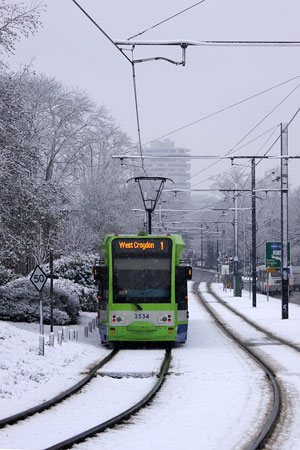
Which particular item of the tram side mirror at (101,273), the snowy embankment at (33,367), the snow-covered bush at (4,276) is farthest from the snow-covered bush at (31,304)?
the tram side mirror at (101,273)

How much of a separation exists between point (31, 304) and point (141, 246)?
7.61 meters

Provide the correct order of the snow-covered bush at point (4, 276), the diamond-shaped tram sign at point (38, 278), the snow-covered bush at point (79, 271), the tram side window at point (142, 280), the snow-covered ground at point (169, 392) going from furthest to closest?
the snow-covered bush at point (79, 271)
the snow-covered bush at point (4, 276)
the tram side window at point (142, 280)
the diamond-shaped tram sign at point (38, 278)
the snow-covered ground at point (169, 392)

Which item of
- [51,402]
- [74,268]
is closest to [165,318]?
[51,402]

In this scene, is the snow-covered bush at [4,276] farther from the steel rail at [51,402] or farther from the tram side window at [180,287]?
the steel rail at [51,402]

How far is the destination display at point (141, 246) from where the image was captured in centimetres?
2194

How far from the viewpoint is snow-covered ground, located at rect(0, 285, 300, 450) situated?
10148mm

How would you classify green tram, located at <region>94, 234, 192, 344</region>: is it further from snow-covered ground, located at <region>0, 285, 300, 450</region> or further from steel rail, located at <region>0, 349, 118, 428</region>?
steel rail, located at <region>0, 349, 118, 428</region>

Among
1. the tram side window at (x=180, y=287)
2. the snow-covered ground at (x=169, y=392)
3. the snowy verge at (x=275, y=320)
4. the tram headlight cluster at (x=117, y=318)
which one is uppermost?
the tram side window at (x=180, y=287)

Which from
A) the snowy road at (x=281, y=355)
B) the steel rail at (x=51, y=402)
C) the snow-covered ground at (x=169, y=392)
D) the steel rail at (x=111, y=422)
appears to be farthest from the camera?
the steel rail at (x=51, y=402)

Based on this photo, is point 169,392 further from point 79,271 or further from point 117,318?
point 79,271

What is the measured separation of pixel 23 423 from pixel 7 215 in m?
13.7

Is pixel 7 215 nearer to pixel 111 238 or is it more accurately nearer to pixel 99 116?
pixel 111 238

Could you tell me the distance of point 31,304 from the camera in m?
28.1

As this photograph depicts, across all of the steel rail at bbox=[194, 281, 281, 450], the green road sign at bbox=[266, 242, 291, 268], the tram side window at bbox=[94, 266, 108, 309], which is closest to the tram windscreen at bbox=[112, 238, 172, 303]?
the tram side window at bbox=[94, 266, 108, 309]
